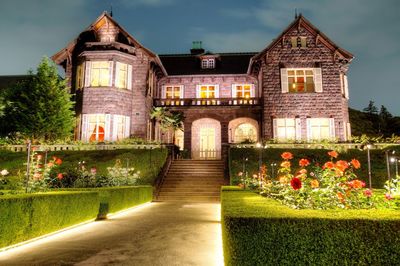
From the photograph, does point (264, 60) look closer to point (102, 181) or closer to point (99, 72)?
point (99, 72)

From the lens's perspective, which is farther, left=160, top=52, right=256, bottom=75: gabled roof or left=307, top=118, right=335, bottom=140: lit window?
left=160, top=52, right=256, bottom=75: gabled roof

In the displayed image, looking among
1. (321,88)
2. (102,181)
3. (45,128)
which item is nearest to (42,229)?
(102,181)

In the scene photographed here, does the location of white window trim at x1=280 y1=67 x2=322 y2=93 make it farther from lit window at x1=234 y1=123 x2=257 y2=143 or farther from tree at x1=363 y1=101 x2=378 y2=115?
tree at x1=363 y1=101 x2=378 y2=115

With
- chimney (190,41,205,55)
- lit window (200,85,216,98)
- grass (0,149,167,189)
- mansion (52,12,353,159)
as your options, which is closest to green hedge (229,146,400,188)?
mansion (52,12,353,159)

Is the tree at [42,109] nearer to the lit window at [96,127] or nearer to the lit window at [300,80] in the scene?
the lit window at [96,127]

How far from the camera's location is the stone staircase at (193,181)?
16484 mm

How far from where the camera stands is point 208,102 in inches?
997

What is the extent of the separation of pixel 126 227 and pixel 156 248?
111 inches

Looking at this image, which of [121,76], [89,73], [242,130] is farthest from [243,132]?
[89,73]

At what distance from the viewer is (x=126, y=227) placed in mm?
8844

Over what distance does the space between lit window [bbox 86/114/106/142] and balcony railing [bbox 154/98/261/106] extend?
5.16 metres

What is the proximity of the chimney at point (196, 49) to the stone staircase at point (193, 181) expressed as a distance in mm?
16283

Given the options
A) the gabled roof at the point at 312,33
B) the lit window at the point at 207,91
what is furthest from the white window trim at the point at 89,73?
the gabled roof at the point at 312,33

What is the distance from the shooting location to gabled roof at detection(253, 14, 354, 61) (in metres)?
23.4
